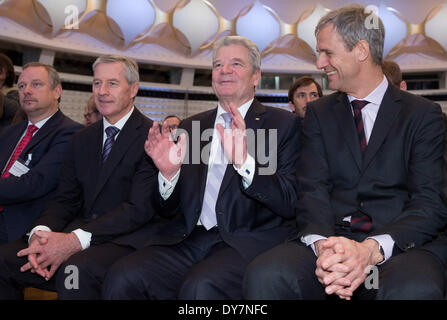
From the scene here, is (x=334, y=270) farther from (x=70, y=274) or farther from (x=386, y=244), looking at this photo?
(x=70, y=274)

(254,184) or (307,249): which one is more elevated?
(254,184)

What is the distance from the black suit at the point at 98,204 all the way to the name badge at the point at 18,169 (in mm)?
231

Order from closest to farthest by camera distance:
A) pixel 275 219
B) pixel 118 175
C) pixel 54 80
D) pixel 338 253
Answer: pixel 338 253, pixel 275 219, pixel 118 175, pixel 54 80

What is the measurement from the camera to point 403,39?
27.1 feet

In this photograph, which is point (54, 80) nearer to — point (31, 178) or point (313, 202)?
point (31, 178)

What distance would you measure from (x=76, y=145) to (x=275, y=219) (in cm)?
112

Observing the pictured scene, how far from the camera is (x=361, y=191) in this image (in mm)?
1654

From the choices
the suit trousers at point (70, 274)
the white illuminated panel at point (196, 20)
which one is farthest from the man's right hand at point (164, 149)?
the white illuminated panel at point (196, 20)

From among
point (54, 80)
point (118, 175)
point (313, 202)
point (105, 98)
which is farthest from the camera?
point (54, 80)

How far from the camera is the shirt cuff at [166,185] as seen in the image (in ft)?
6.14

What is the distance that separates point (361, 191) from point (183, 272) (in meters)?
0.76

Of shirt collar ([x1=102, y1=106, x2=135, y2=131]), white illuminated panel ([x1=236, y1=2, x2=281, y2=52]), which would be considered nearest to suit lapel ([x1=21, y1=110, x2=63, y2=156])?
shirt collar ([x1=102, y1=106, x2=135, y2=131])
